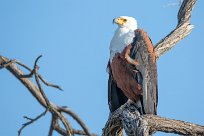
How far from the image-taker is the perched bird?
7.04m

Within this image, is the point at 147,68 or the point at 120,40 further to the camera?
the point at 120,40

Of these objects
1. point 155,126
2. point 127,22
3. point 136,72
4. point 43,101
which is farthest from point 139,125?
point 127,22

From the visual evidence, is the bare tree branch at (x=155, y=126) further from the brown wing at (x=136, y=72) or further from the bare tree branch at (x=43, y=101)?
the bare tree branch at (x=43, y=101)

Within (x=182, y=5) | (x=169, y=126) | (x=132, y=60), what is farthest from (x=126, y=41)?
(x=169, y=126)

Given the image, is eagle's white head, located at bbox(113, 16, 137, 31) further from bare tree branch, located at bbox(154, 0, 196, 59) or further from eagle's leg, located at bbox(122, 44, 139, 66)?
eagle's leg, located at bbox(122, 44, 139, 66)

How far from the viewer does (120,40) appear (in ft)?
24.6

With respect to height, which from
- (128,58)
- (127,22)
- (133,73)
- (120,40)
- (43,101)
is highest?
(127,22)

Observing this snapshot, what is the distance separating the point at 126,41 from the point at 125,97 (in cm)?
Result: 78

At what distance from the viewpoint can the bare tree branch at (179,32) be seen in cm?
753

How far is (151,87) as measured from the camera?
278 inches

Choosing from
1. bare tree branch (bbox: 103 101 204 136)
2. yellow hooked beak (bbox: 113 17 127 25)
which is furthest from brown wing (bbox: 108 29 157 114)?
bare tree branch (bbox: 103 101 204 136)

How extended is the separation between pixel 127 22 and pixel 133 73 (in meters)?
1.06

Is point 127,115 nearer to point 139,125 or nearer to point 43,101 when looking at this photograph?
point 139,125

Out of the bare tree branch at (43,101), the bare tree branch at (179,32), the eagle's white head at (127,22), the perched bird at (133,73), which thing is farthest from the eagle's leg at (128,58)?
the bare tree branch at (43,101)
